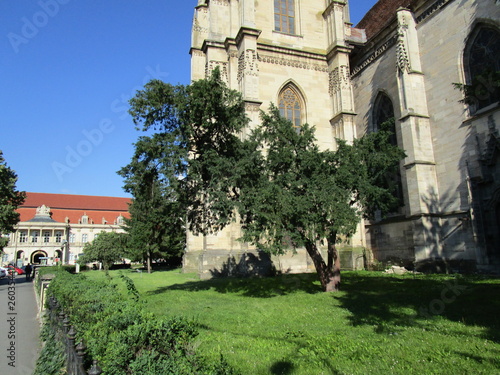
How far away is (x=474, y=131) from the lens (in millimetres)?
15859

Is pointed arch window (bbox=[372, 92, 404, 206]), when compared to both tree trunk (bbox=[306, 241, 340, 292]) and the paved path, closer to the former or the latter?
tree trunk (bbox=[306, 241, 340, 292])

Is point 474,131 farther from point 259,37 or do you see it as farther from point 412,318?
point 259,37

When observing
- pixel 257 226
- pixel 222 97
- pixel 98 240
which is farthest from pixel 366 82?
pixel 98 240

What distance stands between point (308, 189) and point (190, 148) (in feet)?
16.7

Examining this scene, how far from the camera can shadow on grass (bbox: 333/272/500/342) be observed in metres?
7.47

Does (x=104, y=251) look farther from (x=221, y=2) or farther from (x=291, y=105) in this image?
(x=221, y=2)

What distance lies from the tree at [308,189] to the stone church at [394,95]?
13.0 ft

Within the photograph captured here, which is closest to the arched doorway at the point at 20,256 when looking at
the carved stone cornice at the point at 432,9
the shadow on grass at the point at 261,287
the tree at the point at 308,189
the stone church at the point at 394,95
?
the stone church at the point at 394,95

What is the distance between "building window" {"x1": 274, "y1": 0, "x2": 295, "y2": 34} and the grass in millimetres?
18496

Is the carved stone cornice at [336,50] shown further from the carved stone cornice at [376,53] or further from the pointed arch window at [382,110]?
the pointed arch window at [382,110]

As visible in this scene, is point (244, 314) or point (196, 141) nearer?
point (244, 314)

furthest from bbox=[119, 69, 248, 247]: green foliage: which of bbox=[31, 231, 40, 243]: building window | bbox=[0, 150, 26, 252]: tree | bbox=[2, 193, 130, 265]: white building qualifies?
bbox=[31, 231, 40, 243]: building window

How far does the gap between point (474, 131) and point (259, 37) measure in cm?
1386

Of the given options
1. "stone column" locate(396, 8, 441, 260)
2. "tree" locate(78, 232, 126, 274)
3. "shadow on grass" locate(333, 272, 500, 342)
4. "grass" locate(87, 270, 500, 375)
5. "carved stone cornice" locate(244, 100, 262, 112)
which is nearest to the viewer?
"grass" locate(87, 270, 500, 375)
